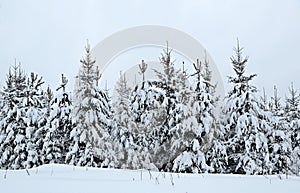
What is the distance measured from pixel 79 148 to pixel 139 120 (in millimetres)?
3745

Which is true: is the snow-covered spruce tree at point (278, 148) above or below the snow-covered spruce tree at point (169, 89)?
below

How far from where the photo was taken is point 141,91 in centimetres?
1894

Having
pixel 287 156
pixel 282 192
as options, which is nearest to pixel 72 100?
pixel 287 156

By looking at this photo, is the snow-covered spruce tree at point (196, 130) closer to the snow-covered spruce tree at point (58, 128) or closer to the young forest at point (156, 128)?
the young forest at point (156, 128)

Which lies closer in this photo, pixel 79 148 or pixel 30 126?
pixel 79 148

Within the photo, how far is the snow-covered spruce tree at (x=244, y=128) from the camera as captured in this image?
57.5 feet

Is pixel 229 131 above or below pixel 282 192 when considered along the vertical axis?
above

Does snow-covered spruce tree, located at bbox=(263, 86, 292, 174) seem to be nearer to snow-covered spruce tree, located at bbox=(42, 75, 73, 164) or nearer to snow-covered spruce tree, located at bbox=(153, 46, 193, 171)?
snow-covered spruce tree, located at bbox=(153, 46, 193, 171)

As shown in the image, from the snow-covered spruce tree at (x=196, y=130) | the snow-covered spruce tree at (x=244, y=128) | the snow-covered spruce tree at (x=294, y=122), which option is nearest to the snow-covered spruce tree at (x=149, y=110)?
the snow-covered spruce tree at (x=196, y=130)

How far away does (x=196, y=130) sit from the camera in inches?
685

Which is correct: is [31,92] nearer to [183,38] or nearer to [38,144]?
[38,144]

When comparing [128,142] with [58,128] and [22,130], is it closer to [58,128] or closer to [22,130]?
[58,128]

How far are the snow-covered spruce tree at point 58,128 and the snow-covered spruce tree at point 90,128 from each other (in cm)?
74

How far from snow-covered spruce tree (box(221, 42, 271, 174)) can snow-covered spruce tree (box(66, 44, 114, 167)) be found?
21.7ft
